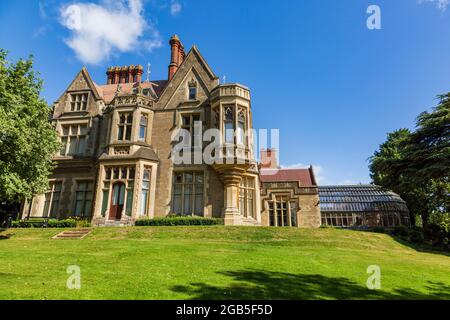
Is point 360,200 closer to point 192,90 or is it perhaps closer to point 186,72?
point 192,90

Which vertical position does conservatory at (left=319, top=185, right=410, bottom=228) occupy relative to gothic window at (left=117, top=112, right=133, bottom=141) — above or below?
below

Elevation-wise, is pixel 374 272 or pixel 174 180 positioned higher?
pixel 174 180

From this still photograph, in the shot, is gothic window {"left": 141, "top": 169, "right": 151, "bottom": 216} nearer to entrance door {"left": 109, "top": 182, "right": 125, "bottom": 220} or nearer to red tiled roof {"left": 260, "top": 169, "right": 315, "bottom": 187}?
entrance door {"left": 109, "top": 182, "right": 125, "bottom": 220}

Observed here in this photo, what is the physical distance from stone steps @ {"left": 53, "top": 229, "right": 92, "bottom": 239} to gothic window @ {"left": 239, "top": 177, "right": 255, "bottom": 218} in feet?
36.9

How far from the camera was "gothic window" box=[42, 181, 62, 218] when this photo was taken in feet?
85.4

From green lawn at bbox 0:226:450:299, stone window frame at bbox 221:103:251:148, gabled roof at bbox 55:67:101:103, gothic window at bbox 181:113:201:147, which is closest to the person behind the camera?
green lawn at bbox 0:226:450:299

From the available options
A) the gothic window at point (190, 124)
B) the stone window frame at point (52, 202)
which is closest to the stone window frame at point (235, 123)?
the gothic window at point (190, 124)

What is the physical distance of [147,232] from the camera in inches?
728

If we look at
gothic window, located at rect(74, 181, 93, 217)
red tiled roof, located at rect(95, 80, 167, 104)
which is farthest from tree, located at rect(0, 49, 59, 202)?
red tiled roof, located at rect(95, 80, 167, 104)

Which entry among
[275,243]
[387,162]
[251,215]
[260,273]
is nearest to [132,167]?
[251,215]

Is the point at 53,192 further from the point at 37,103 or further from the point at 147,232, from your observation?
the point at 147,232

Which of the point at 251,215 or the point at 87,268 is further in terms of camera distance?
the point at 251,215
